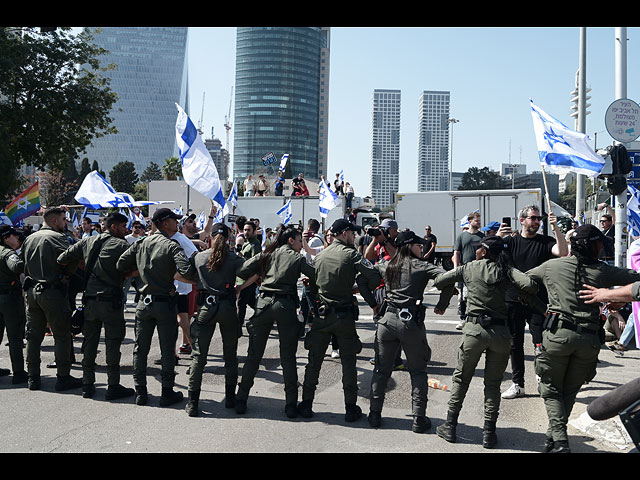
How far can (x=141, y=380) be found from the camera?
654 centimetres

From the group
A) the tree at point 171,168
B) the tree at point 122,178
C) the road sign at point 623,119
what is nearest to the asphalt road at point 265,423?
the road sign at point 623,119

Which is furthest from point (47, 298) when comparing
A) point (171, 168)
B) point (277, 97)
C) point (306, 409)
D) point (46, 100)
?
point (277, 97)

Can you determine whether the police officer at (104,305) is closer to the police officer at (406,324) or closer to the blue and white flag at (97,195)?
the police officer at (406,324)

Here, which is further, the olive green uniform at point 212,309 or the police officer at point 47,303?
the police officer at point 47,303

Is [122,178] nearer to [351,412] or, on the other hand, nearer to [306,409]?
[306,409]

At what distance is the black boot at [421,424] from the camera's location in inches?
224

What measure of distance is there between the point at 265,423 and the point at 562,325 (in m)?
3.00

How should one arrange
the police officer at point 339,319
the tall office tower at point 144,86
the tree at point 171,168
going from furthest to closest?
the tall office tower at point 144,86 → the tree at point 171,168 → the police officer at point 339,319

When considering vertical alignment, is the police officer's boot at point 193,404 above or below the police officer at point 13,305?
below

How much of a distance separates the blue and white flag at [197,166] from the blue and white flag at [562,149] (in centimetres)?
448

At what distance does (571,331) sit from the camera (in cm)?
498

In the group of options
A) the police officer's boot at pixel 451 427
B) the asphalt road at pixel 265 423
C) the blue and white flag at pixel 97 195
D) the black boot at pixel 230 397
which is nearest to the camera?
the asphalt road at pixel 265 423
